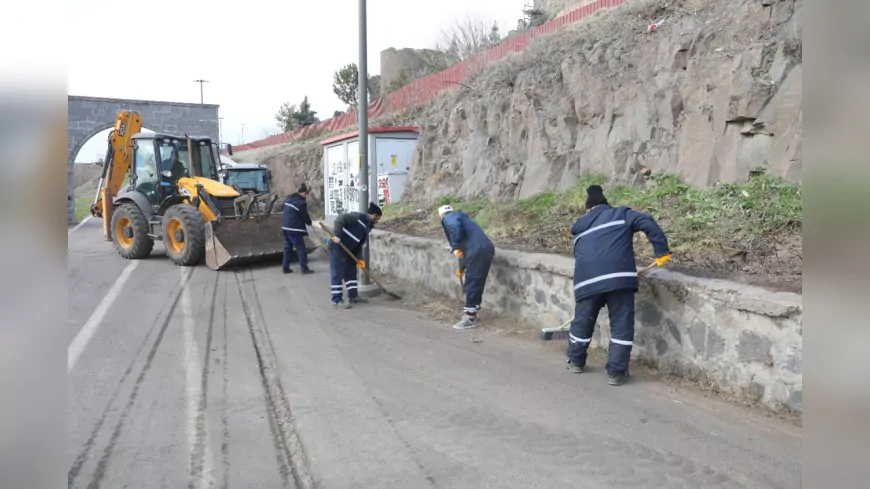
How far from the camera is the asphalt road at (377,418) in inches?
140

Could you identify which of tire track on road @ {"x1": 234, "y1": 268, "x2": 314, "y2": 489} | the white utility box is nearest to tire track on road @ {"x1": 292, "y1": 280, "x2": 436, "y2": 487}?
tire track on road @ {"x1": 234, "y1": 268, "x2": 314, "y2": 489}

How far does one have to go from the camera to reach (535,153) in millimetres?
11828

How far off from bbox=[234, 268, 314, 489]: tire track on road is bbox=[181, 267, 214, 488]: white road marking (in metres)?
0.44

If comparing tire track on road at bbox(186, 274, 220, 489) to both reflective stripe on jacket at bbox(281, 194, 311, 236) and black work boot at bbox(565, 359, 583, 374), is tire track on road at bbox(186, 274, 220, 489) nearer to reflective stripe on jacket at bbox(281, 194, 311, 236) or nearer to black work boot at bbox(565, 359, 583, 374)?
black work boot at bbox(565, 359, 583, 374)

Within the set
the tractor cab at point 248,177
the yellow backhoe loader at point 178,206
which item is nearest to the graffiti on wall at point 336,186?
the yellow backhoe loader at point 178,206

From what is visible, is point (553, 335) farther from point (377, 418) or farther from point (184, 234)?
point (184, 234)

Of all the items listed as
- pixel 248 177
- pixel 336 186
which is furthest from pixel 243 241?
pixel 248 177

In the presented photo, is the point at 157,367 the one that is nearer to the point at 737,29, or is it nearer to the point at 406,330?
the point at 406,330

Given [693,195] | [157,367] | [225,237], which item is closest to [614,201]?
[693,195]

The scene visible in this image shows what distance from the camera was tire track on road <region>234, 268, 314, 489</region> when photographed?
11.7 ft

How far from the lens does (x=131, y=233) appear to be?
14000 mm

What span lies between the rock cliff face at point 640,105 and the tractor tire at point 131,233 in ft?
22.5

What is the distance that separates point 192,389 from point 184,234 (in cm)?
796
